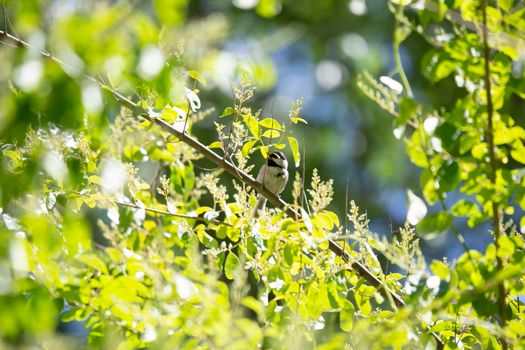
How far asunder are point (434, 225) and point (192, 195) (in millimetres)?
508

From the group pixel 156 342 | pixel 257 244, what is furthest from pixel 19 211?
pixel 257 244

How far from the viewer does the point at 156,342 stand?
1204 millimetres

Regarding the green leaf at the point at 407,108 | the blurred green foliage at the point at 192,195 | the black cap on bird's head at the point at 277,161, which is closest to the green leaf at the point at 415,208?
the blurred green foliage at the point at 192,195

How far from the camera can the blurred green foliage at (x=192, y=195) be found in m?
1.02

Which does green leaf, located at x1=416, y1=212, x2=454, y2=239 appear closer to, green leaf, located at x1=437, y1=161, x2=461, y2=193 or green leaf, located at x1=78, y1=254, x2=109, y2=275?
green leaf, located at x1=437, y1=161, x2=461, y2=193

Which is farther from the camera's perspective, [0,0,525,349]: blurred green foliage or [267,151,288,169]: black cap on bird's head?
[267,151,288,169]: black cap on bird's head

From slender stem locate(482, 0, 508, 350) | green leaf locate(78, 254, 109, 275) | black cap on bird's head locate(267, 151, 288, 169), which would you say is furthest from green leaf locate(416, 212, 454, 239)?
black cap on bird's head locate(267, 151, 288, 169)

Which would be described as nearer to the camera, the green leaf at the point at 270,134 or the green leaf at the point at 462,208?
the green leaf at the point at 462,208

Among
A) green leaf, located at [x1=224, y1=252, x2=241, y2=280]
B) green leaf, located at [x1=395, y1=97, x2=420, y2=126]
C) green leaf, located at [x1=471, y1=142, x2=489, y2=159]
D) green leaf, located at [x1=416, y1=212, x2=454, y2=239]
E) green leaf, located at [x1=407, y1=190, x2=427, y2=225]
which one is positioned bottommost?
green leaf, located at [x1=224, y1=252, x2=241, y2=280]

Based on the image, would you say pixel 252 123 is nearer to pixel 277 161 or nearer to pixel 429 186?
pixel 429 186

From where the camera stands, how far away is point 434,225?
4.74ft

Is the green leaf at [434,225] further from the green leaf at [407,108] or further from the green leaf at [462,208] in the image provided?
the green leaf at [407,108]

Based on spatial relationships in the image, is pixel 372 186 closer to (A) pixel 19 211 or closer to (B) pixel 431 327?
(B) pixel 431 327

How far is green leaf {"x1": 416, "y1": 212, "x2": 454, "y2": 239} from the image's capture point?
144 cm
